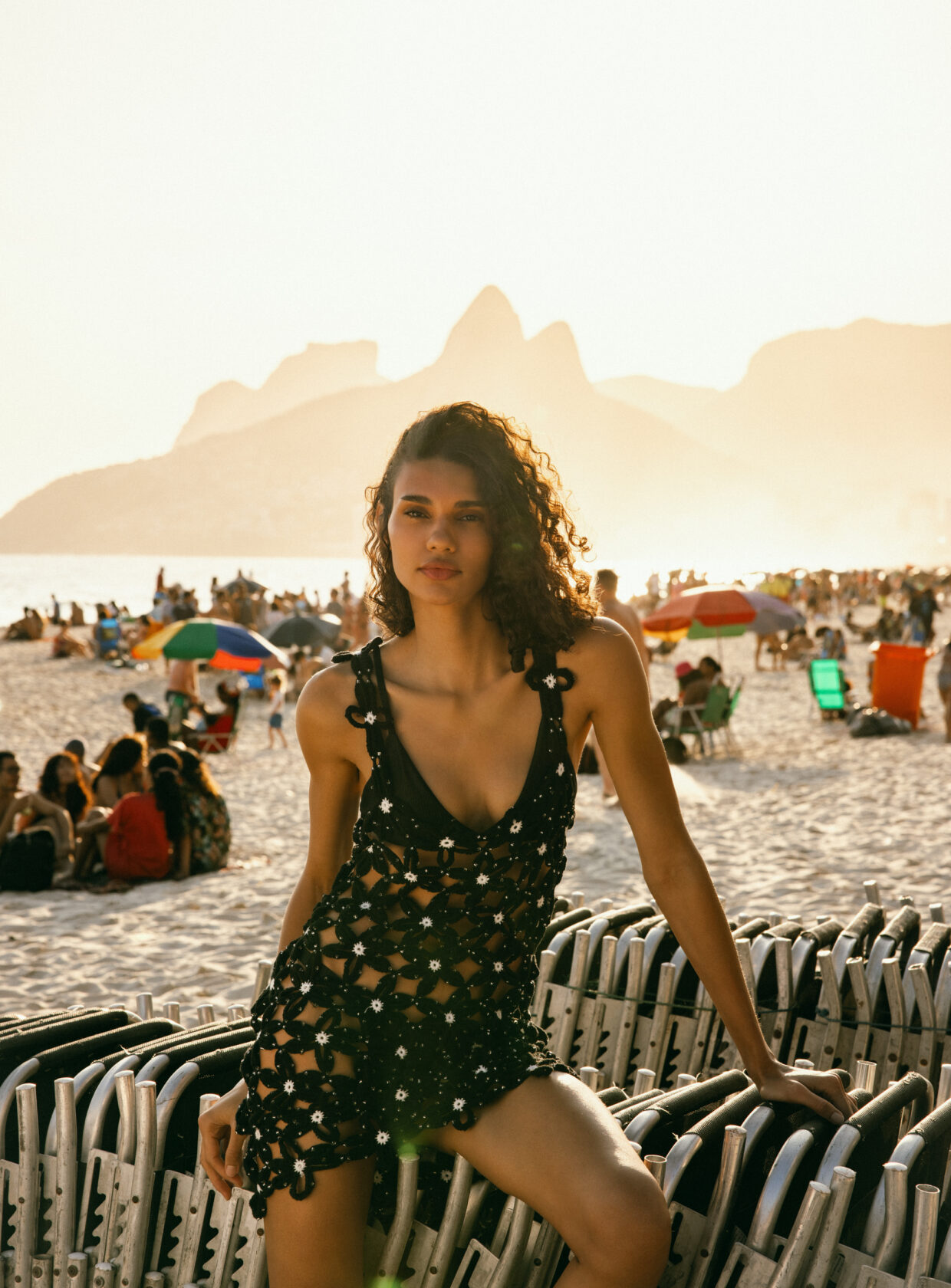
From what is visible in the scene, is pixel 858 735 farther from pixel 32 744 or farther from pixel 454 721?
pixel 454 721

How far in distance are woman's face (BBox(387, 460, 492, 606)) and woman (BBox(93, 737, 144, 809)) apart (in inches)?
257

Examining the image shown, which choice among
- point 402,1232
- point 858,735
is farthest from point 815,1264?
point 858,735

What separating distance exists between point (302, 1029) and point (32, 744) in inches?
526

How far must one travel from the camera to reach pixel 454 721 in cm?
191

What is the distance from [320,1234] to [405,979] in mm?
383

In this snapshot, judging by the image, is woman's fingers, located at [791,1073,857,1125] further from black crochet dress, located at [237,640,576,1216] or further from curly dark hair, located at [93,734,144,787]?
curly dark hair, located at [93,734,144,787]

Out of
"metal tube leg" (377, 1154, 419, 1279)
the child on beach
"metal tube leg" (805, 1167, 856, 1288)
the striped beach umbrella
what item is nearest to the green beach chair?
the striped beach umbrella

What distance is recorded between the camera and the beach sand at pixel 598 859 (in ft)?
18.0

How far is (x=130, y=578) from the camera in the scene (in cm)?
11794

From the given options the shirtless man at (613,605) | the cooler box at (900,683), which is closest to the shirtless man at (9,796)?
the shirtless man at (613,605)

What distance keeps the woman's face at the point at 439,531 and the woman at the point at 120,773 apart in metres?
6.53

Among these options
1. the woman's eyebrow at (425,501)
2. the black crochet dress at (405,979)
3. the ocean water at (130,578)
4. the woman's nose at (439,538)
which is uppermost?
the ocean water at (130,578)

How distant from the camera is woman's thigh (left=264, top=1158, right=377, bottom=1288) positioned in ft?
5.30

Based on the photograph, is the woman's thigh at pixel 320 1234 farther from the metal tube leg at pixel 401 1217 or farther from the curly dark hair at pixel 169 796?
the curly dark hair at pixel 169 796
